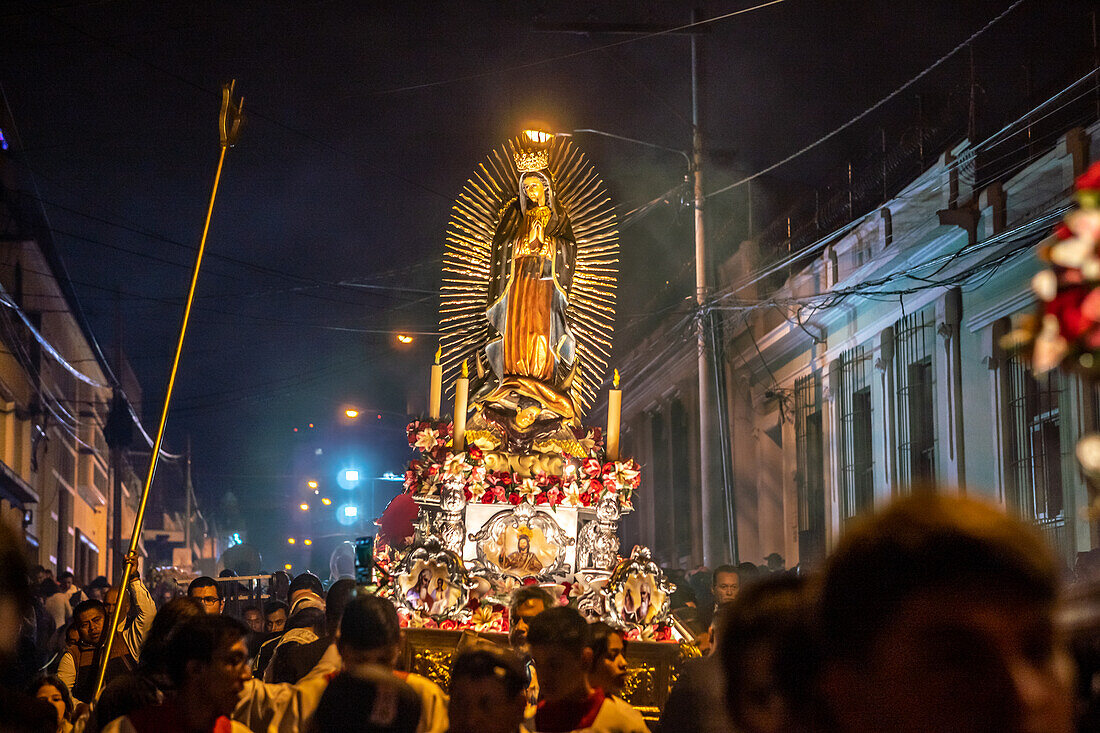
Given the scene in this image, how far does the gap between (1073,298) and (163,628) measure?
4.18 metres

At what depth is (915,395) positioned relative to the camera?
17.0m

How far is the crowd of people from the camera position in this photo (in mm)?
1287

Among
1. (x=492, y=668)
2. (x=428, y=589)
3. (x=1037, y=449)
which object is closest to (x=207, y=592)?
(x=428, y=589)

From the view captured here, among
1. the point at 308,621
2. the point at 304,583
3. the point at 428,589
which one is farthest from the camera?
the point at 304,583

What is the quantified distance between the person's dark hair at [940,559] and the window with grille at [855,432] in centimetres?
1756

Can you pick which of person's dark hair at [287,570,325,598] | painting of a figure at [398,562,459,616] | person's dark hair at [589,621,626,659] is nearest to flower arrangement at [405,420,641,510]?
painting of a figure at [398,562,459,616]

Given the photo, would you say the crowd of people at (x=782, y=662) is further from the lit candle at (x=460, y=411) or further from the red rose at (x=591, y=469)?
the red rose at (x=591, y=469)

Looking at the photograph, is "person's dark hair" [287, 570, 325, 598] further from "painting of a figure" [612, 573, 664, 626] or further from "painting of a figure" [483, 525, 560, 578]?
"painting of a figure" [612, 573, 664, 626]

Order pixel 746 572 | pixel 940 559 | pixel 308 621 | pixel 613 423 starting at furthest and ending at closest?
1. pixel 746 572
2. pixel 613 423
3. pixel 308 621
4. pixel 940 559

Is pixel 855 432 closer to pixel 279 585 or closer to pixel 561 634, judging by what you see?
pixel 279 585

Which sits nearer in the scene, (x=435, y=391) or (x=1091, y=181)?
(x=1091, y=181)

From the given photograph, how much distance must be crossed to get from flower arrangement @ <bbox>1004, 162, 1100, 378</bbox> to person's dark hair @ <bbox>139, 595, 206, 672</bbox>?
3309mm

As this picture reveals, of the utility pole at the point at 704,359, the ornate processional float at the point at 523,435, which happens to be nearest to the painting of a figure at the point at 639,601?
the ornate processional float at the point at 523,435

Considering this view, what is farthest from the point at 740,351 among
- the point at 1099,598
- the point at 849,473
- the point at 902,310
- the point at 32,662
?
the point at 1099,598
